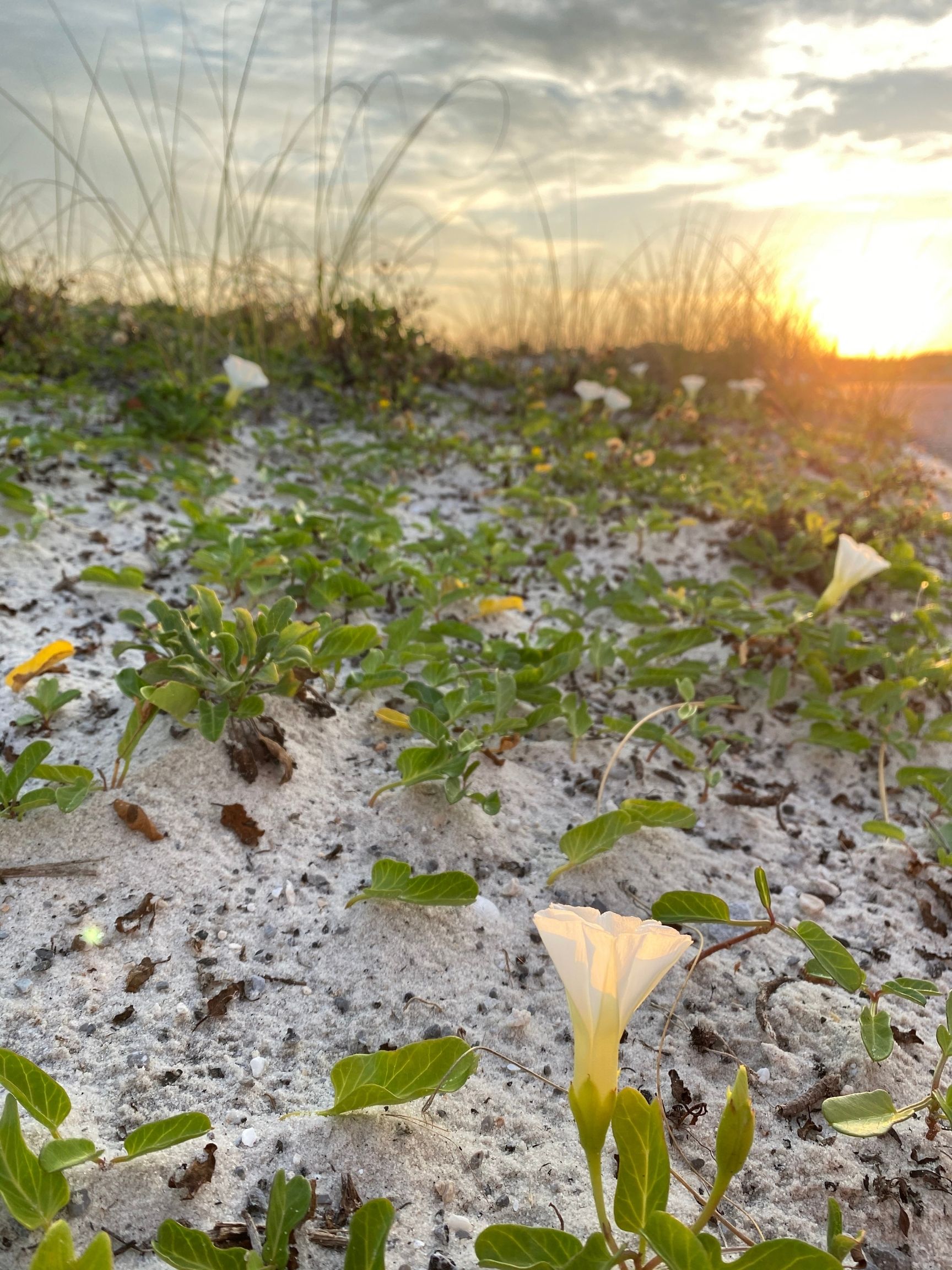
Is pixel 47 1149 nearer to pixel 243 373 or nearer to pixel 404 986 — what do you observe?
pixel 404 986

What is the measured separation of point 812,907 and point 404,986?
0.96m

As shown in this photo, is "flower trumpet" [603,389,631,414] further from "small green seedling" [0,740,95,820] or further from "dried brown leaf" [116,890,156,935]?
"dried brown leaf" [116,890,156,935]

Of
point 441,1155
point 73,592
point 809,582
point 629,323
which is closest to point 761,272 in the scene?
point 629,323

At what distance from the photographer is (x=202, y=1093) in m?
1.39

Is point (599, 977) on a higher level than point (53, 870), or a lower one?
higher

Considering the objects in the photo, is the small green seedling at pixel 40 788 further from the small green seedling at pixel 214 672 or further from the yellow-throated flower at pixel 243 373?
the yellow-throated flower at pixel 243 373

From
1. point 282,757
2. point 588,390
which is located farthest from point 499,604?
point 588,390

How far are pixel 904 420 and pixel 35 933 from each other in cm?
760

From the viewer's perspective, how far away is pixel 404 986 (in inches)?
64.9

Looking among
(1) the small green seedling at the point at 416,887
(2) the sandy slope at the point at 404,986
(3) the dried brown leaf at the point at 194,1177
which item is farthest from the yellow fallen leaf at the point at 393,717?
(3) the dried brown leaf at the point at 194,1177

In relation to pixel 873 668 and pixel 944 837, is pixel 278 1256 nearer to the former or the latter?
pixel 944 837

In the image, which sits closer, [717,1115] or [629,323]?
[717,1115]

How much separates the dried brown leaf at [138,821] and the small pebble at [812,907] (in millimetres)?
1415

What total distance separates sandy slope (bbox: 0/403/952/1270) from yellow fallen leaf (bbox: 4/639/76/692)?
0.29 feet
